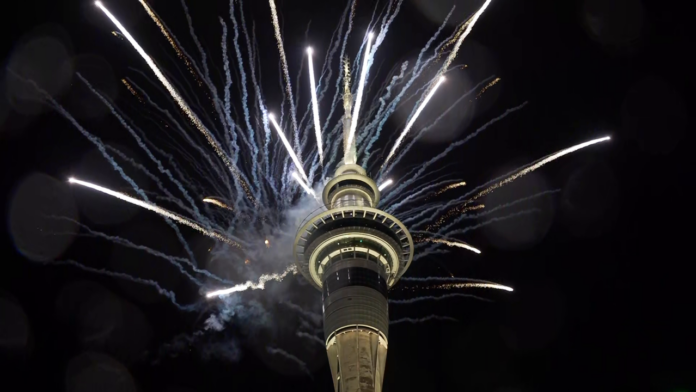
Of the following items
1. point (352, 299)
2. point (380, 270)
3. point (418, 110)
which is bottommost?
point (352, 299)

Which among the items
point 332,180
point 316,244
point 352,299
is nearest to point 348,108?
point 332,180

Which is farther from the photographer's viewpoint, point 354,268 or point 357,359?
point 354,268

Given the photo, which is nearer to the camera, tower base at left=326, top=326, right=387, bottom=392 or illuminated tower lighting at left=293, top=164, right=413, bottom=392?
tower base at left=326, top=326, right=387, bottom=392

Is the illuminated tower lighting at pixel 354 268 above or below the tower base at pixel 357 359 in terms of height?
above

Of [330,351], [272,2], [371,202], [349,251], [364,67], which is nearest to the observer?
[272,2]

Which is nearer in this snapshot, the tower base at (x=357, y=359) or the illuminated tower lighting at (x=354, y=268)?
the tower base at (x=357, y=359)

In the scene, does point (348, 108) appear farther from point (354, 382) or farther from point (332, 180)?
point (354, 382)

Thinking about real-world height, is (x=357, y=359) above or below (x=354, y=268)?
below

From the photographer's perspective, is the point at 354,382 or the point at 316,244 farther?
the point at 316,244

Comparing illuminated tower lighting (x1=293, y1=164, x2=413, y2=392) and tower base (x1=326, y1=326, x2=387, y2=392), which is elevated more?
illuminated tower lighting (x1=293, y1=164, x2=413, y2=392)

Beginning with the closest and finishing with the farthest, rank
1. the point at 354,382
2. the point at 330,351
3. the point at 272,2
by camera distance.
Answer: the point at 272,2, the point at 354,382, the point at 330,351

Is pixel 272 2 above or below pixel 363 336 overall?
above
